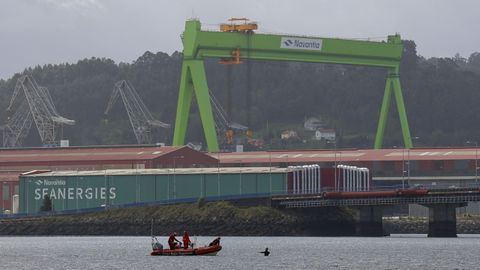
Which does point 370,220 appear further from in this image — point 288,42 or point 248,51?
point 288,42

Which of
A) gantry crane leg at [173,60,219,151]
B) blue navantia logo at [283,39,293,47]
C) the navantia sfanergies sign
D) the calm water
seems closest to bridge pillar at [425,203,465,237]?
the calm water

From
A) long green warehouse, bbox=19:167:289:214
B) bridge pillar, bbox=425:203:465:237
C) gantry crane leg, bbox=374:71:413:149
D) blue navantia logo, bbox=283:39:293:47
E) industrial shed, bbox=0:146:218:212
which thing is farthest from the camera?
gantry crane leg, bbox=374:71:413:149

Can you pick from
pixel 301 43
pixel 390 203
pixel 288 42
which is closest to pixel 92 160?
pixel 288 42

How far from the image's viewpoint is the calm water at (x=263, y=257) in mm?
Result: 103375

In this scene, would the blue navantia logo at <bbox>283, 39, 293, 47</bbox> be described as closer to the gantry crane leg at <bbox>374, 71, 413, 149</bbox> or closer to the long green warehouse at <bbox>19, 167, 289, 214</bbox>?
the long green warehouse at <bbox>19, 167, 289, 214</bbox>

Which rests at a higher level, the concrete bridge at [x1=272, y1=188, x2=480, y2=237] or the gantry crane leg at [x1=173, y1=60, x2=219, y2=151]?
the gantry crane leg at [x1=173, y1=60, x2=219, y2=151]

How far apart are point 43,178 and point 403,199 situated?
4080 centimetres

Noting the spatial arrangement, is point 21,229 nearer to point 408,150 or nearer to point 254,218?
point 254,218

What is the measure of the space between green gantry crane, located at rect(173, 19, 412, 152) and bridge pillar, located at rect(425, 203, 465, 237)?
Answer: 3223 centimetres

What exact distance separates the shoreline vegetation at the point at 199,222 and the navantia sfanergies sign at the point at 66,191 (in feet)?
35.6

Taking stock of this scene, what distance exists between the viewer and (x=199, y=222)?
14438cm

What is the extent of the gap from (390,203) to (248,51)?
31.7 metres

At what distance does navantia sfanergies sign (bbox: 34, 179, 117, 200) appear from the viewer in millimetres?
163500

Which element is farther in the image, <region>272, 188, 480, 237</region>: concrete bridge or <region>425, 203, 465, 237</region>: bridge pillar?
<region>425, 203, 465, 237</region>: bridge pillar
